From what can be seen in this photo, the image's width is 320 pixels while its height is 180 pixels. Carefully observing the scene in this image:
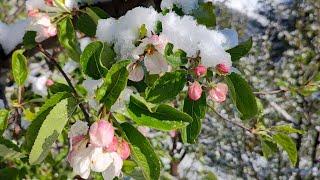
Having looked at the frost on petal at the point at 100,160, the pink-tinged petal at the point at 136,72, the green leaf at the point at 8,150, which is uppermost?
the pink-tinged petal at the point at 136,72

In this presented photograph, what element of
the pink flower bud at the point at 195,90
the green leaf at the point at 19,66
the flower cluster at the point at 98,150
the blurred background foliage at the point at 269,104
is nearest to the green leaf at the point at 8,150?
the green leaf at the point at 19,66

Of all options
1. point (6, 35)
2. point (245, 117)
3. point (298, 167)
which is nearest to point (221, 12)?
point (298, 167)

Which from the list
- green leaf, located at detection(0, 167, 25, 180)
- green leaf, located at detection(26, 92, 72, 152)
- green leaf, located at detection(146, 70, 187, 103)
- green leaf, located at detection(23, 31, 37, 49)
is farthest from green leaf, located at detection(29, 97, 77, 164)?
green leaf, located at detection(0, 167, 25, 180)

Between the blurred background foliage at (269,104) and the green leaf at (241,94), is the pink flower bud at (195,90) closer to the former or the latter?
the green leaf at (241,94)

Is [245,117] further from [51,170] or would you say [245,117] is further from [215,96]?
[51,170]

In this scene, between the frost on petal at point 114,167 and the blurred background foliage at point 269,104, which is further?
the blurred background foliage at point 269,104

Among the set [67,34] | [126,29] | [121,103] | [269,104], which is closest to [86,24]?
[67,34]

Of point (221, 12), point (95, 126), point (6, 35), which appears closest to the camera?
point (95, 126)
